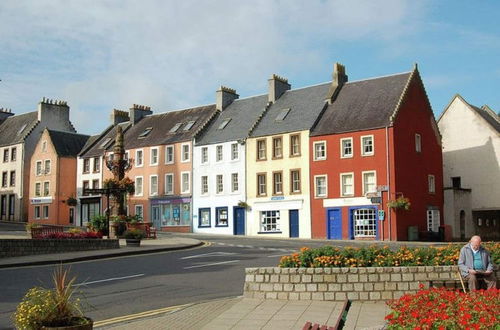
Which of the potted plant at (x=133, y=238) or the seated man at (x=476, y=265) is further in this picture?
the potted plant at (x=133, y=238)

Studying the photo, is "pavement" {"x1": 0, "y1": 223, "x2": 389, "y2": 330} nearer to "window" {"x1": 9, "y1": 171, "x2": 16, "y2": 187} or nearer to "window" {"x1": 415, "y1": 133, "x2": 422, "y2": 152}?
"window" {"x1": 415, "y1": 133, "x2": 422, "y2": 152}

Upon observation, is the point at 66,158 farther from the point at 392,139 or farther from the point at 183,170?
the point at 392,139

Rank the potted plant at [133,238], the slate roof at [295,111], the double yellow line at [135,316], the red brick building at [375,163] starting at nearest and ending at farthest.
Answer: the double yellow line at [135,316], the potted plant at [133,238], the red brick building at [375,163], the slate roof at [295,111]

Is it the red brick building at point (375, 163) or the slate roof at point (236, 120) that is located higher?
the slate roof at point (236, 120)

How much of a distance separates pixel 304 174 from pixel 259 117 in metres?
7.46

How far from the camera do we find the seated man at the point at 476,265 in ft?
37.8

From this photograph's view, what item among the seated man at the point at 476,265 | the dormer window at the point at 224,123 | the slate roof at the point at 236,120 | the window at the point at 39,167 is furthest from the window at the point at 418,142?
the window at the point at 39,167

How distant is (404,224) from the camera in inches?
1638

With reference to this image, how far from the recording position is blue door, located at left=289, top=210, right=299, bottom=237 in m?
45.6

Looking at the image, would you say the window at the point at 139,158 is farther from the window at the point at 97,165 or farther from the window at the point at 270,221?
the window at the point at 270,221

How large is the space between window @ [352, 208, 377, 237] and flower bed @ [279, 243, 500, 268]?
28298 mm

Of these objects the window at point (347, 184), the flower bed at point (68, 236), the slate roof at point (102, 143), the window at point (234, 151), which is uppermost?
the slate roof at point (102, 143)

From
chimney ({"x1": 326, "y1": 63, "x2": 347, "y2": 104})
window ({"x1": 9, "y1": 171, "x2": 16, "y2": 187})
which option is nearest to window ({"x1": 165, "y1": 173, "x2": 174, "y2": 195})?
chimney ({"x1": 326, "y1": 63, "x2": 347, "y2": 104})

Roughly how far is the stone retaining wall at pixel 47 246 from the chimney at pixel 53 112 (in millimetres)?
42344
